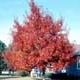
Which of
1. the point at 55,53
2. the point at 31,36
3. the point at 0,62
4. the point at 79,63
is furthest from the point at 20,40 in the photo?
the point at 0,62

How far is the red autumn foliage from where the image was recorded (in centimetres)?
3225

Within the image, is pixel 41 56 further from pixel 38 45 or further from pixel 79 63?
pixel 79 63

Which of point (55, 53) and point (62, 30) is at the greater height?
point (62, 30)

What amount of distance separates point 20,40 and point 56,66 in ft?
16.5

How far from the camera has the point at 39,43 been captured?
32250mm

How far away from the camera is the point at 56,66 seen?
1334 inches

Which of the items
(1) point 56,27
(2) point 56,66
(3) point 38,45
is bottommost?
(2) point 56,66

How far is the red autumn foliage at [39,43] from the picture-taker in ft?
106

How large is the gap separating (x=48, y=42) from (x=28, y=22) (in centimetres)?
335

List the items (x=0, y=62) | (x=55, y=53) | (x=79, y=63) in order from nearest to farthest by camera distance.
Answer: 1. (x=55, y=53)
2. (x=79, y=63)
3. (x=0, y=62)

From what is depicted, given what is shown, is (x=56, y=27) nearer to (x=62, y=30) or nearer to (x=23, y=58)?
(x=62, y=30)

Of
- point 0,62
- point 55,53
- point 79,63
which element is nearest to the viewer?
point 55,53

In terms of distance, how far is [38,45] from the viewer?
1275 inches

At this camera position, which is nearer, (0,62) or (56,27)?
(56,27)
